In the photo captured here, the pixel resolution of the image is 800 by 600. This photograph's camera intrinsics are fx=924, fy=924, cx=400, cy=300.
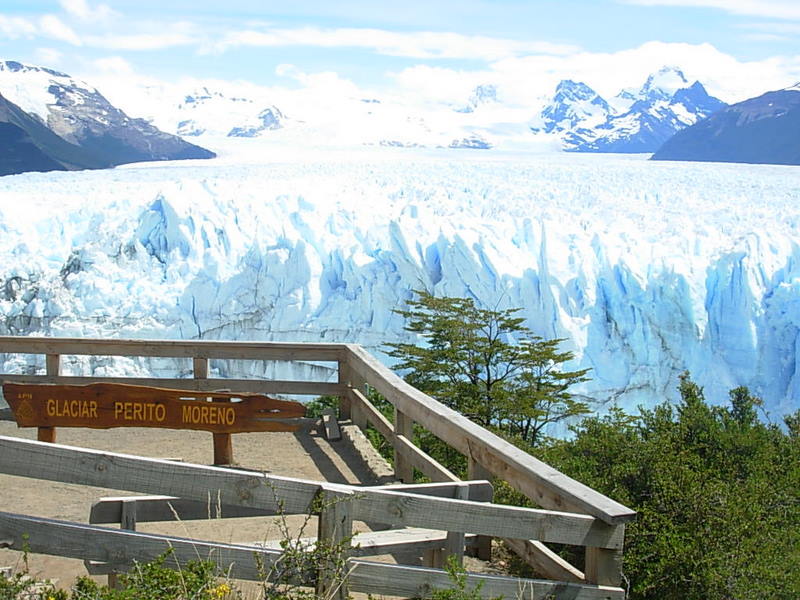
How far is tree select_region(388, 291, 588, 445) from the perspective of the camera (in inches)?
429

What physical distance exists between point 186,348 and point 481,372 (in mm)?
6244

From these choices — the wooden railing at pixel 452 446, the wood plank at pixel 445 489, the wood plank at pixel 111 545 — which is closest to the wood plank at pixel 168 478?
the wooden railing at pixel 452 446

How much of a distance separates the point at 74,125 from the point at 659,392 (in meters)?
38.8

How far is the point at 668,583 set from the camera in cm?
423

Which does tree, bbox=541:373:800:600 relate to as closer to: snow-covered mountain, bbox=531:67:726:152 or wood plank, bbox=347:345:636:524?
wood plank, bbox=347:345:636:524

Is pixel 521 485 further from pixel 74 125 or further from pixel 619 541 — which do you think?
pixel 74 125

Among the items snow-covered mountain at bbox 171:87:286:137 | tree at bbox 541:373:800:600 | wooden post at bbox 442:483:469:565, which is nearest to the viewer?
wooden post at bbox 442:483:469:565

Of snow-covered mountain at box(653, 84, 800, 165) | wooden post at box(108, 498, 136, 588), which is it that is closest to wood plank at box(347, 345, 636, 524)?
wooden post at box(108, 498, 136, 588)

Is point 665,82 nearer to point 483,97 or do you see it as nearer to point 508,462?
point 483,97

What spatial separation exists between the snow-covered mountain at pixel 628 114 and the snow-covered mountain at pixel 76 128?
43.8 meters

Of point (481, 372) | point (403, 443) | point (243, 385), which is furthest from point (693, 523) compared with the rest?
point (481, 372)

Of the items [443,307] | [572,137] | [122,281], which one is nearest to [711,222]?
[443,307]

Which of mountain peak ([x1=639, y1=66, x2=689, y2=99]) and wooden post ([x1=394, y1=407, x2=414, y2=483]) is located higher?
mountain peak ([x1=639, y1=66, x2=689, y2=99])

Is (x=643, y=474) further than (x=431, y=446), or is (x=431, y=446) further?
(x=431, y=446)
